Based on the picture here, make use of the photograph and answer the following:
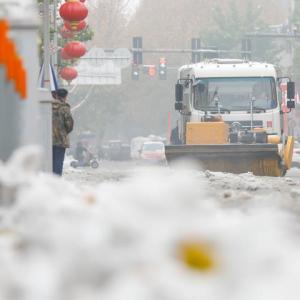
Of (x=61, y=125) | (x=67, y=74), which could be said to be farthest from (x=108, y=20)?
(x=61, y=125)

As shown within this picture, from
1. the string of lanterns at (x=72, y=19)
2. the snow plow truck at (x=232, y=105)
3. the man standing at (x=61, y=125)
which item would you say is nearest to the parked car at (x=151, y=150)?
the string of lanterns at (x=72, y=19)

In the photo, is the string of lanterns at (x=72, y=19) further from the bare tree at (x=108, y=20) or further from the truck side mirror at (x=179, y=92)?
the bare tree at (x=108, y=20)

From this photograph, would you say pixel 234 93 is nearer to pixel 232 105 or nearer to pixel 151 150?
pixel 232 105

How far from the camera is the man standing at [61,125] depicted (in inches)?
800

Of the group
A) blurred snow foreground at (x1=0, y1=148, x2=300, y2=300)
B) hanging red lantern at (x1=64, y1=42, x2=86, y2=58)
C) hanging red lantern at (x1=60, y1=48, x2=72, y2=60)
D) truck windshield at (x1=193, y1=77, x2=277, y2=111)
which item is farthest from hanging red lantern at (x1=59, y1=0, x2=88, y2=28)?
blurred snow foreground at (x1=0, y1=148, x2=300, y2=300)

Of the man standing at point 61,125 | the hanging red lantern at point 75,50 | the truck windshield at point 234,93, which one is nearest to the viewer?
the man standing at point 61,125

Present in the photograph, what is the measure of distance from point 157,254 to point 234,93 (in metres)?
27.6

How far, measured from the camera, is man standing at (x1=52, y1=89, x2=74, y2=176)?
20312 mm

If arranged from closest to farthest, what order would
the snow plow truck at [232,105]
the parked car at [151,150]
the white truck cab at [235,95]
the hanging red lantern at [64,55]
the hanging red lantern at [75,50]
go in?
the snow plow truck at [232,105] < the white truck cab at [235,95] < the hanging red lantern at [75,50] < the hanging red lantern at [64,55] < the parked car at [151,150]

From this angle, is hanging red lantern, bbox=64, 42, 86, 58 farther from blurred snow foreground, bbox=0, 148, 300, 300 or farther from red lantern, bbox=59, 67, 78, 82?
blurred snow foreground, bbox=0, 148, 300, 300

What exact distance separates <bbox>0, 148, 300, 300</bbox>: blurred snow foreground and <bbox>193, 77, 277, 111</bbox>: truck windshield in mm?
26891

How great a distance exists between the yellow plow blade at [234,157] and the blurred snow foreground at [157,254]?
23.3m

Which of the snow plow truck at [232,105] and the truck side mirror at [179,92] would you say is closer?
the snow plow truck at [232,105]

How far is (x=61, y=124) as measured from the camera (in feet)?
67.1
